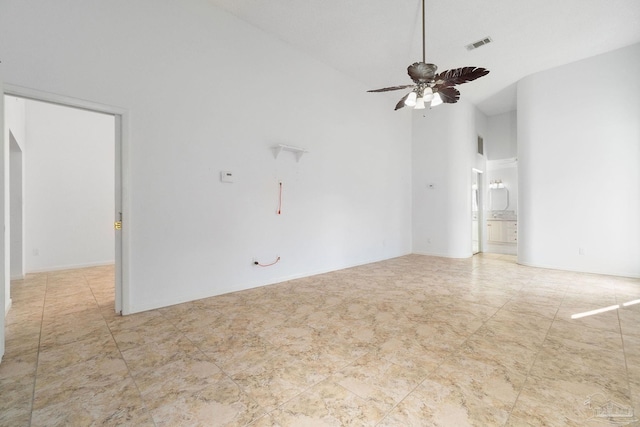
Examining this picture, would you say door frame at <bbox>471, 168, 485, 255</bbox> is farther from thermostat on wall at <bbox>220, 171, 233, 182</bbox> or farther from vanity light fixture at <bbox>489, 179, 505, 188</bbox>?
thermostat on wall at <bbox>220, 171, 233, 182</bbox>

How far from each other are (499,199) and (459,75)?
6175 mm

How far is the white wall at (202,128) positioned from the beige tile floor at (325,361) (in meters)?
0.61

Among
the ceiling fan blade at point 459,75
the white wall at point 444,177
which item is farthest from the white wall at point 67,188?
the white wall at point 444,177

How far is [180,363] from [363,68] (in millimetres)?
5230

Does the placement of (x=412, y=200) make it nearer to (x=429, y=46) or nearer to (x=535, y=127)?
(x=535, y=127)

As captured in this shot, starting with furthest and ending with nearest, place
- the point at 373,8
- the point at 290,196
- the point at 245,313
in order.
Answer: the point at 290,196
the point at 373,8
the point at 245,313

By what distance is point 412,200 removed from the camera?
6977 millimetres

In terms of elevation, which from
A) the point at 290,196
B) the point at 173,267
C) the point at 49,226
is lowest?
the point at 173,267

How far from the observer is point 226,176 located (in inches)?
137

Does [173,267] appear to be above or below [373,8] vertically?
below

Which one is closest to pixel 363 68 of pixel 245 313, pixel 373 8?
pixel 373 8

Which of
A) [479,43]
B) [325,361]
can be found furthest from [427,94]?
[325,361]

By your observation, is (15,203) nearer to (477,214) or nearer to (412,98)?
(412,98)

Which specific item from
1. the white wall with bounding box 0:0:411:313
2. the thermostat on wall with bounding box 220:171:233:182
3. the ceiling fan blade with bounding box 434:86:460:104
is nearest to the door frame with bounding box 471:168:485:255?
the white wall with bounding box 0:0:411:313
